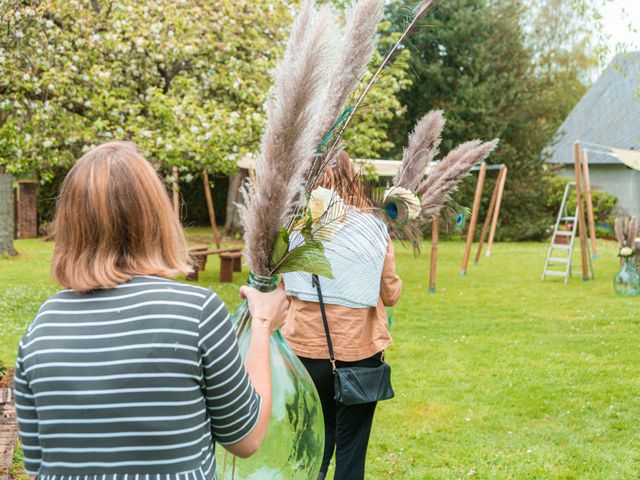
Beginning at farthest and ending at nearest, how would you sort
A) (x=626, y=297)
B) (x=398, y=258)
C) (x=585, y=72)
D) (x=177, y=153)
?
(x=585, y=72), (x=398, y=258), (x=626, y=297), (x=177, y=153)

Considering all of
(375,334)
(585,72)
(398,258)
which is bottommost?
(398,258)

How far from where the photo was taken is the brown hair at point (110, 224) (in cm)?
161

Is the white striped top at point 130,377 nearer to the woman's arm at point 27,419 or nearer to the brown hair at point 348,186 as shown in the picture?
the woman's arm at point 27,419

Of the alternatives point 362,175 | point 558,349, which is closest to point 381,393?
point 362,175

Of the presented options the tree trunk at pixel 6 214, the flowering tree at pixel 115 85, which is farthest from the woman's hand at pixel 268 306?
the tree trunk at pixel 6 214

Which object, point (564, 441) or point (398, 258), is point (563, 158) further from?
point (564, 441)

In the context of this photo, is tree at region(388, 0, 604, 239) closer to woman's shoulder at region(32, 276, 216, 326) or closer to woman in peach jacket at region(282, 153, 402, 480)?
woman in peach jacket at region(282, 153, 402, 480)

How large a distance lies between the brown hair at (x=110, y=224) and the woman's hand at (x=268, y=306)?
1.03 feet

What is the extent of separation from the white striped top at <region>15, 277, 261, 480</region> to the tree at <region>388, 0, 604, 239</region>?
2168cm

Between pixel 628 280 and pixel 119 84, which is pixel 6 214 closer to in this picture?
pixel 119 84

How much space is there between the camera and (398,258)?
60.2 feet

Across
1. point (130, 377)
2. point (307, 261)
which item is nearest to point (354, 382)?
point (307, 261)

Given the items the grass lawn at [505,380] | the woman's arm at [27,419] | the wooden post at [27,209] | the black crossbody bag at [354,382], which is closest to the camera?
the woman's arm at [27,419]

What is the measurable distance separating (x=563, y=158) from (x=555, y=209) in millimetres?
4306
